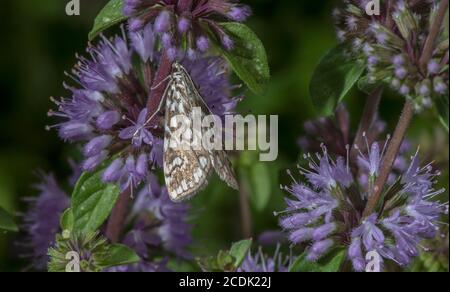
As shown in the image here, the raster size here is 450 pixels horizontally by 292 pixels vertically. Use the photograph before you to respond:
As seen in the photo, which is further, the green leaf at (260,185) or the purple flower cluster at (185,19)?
the green leaf at (260,185)

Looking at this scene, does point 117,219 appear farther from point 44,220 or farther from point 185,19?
point 185,19

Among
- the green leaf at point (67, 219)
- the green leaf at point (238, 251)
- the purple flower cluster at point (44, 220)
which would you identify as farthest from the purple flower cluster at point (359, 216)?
the purple flower cluster at point (44, 220)

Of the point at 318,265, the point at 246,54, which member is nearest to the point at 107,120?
the point at 246,54

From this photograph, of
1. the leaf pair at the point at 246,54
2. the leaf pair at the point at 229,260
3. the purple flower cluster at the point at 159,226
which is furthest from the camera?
the purple flower cluster at the point at 159,226

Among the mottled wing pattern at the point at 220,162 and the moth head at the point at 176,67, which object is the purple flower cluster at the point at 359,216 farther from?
the moth head at the point at 176,67

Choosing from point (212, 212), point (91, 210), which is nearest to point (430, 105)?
point (91, 210)
